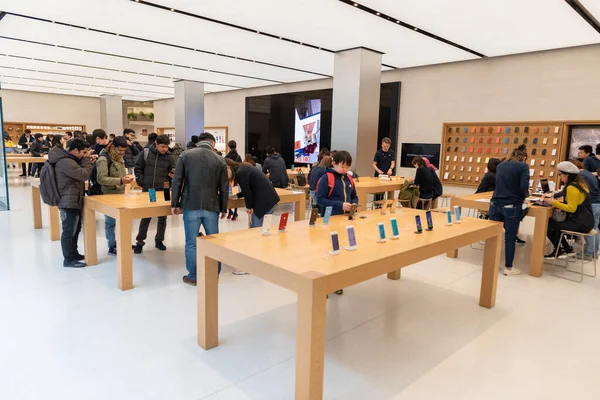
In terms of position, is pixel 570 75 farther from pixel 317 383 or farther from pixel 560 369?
Result: pixel 317 383

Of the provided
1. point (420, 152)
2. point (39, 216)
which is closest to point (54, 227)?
point (39, 216)

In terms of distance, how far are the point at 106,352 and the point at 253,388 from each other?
108 cm

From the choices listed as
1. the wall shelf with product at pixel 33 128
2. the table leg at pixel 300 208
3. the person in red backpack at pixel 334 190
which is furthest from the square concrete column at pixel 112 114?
the person in red backpack at pixel 334 190

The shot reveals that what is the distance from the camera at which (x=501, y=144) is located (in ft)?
27.5

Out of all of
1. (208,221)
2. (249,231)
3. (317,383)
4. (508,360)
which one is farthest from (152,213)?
(508,360)

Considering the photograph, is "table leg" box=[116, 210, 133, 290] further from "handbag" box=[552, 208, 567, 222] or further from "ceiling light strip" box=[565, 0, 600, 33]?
"ceiling light strip" box=[565, 0, 600, 33]

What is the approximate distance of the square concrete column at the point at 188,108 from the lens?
1217 centimetres

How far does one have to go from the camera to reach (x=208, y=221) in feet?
12.6

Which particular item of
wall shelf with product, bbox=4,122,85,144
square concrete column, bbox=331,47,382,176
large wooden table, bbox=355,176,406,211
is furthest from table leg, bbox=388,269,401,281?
wall shelf with product, bbox=4,122,85,144

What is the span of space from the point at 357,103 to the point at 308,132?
4.53 metres

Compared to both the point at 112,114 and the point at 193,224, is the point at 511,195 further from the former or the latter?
the point at 112,114

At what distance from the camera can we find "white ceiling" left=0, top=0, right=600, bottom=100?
5.61 meters

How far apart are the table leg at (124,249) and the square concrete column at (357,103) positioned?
5073mm

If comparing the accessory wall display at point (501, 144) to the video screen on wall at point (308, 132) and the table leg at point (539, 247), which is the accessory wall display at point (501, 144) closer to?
the table leg at point (539, 247)
